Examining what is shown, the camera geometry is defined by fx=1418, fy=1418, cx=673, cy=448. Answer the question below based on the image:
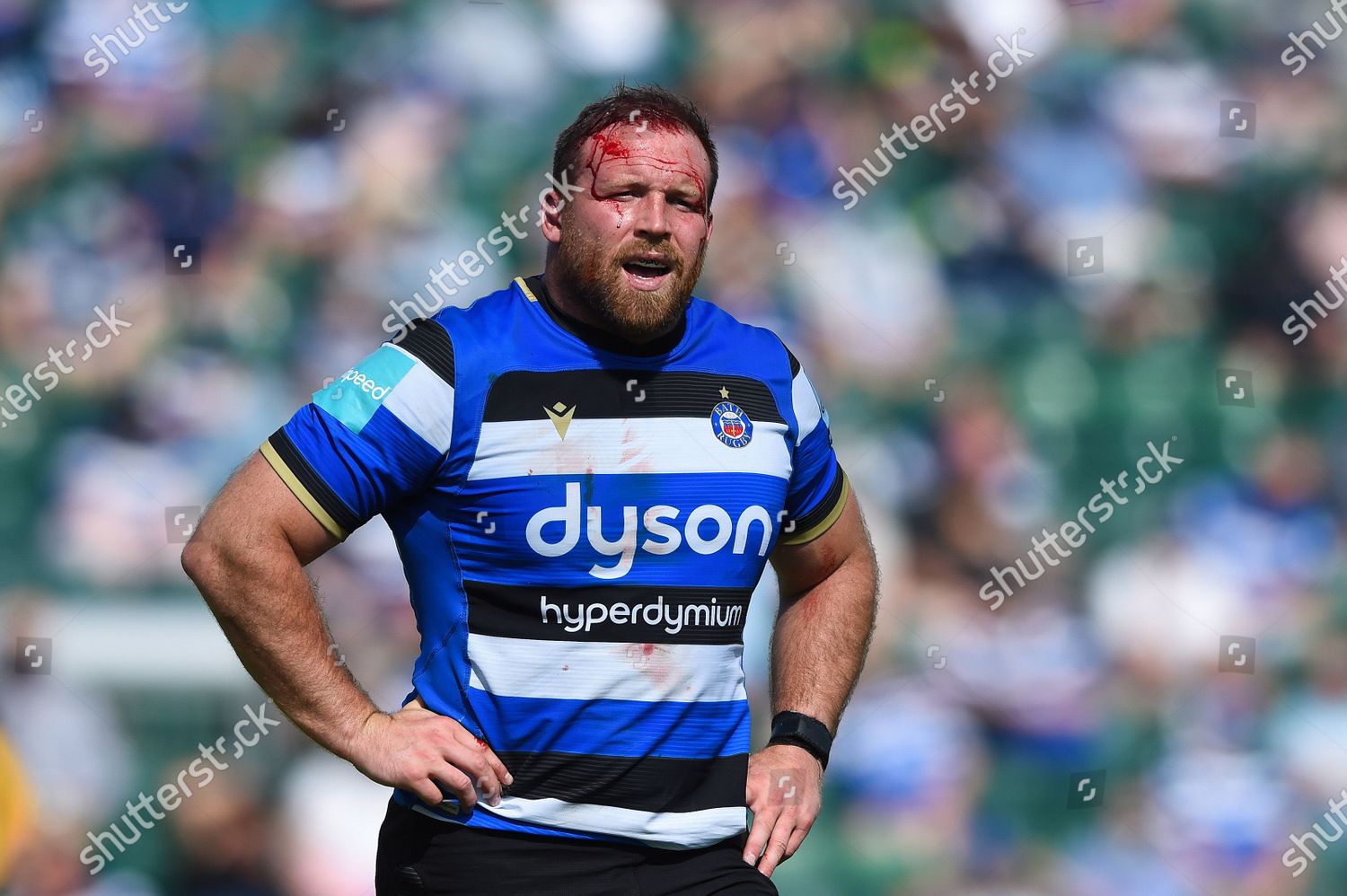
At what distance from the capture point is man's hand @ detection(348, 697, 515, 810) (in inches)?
90.4

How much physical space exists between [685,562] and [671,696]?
0.74 ft

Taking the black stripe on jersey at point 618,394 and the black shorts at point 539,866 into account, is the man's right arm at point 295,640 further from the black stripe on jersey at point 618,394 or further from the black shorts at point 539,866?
the black stripe on jersey at point 618,394

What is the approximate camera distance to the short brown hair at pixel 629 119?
256 cm

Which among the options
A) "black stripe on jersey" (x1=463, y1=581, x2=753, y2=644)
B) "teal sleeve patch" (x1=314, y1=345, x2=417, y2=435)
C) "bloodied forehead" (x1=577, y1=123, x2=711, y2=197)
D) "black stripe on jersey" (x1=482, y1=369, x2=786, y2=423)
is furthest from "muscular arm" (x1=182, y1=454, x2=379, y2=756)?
"bloodied forehead" (x1=577, y1=123, x2=711, y2=197)

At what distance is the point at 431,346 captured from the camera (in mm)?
2393

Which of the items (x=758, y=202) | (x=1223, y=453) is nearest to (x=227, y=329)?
(x=758, y=202)

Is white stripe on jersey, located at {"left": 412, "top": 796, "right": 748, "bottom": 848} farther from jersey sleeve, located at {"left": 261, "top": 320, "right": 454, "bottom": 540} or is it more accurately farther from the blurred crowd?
the blurred crowd

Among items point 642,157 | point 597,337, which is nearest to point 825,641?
point 597,337

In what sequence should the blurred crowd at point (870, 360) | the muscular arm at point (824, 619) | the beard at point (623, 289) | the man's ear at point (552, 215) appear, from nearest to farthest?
1. the beard at point (623, 289)
2. the man's ear at point (552, 215)
3. the muscular arm at point (824, 619)
4. the blurred crowd at point (870, 360)

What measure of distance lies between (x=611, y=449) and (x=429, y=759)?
0.59m

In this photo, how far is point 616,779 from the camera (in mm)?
2338

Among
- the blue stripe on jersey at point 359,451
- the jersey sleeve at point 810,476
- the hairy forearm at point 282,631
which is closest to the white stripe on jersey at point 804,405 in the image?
the jersey sleeve at point 810,476

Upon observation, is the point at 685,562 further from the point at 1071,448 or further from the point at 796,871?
the point at 1071,448

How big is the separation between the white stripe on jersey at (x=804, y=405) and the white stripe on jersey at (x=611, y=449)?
0.16m
